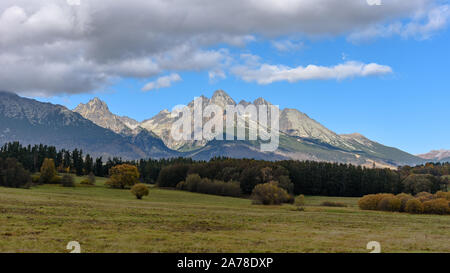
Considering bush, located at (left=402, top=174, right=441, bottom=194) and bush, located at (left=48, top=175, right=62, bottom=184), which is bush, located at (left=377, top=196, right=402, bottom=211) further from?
bush, located at (left=48, top=175, right=62, bottom=184)

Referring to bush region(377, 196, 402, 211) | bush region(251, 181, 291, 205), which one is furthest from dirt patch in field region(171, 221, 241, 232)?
bush region(377, 196, 402, 211)

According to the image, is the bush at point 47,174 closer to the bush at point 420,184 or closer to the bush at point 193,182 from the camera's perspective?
the bush at point 193,182

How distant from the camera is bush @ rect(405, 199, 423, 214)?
91875 millimetres

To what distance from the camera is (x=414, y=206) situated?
91875mm

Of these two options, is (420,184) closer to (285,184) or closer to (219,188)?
(285,184)

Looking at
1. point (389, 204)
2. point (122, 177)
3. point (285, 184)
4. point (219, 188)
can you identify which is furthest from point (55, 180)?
point (389, 204)

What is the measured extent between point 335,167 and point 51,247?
170831 millimetres

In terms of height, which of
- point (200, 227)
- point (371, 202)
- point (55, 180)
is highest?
point (200, 227)

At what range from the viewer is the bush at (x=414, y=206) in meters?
91.9

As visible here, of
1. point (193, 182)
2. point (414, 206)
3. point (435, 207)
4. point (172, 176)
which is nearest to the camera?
point (414, 206)

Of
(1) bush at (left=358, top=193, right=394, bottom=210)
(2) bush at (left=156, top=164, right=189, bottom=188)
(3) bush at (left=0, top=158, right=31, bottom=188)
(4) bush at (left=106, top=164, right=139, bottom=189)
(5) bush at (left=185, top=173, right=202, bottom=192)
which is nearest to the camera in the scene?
(1) bush at (left=358, top=193, right=394, bottom=210)

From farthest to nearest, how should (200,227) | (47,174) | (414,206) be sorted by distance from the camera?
(47,174), (414,206), (200,227)
